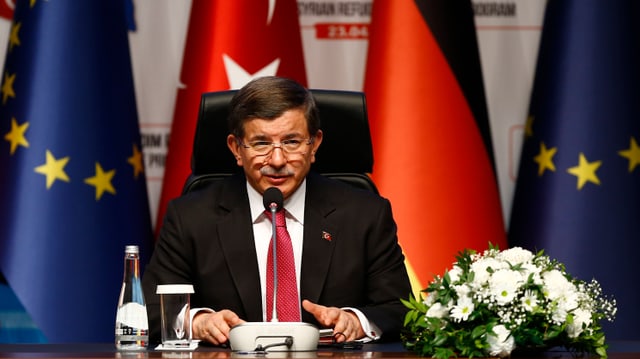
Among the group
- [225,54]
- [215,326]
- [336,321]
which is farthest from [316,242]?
[225,54]

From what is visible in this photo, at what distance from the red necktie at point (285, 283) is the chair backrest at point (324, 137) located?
0.39 meters

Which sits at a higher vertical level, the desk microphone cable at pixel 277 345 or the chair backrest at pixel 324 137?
the chair backrest at pixel 324 137

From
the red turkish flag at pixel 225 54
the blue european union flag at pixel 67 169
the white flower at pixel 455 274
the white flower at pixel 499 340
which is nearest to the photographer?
the white flower at pixel 499 340

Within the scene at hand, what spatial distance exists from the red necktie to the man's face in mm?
166

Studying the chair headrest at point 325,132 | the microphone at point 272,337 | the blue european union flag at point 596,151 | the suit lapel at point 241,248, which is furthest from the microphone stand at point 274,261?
the blue european union flag at point 596,151

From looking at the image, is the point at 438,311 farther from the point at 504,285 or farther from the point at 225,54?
the point at 225,54

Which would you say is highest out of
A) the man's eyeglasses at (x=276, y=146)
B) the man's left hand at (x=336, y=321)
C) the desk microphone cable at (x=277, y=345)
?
the man's eyeglasses at (x=276, y=146)

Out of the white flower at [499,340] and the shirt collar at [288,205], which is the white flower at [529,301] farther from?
the shirt collar at [288,205]

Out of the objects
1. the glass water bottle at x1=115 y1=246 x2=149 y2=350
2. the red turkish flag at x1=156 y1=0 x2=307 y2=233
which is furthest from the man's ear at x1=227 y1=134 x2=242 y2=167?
the red turkish flag at x1=156 y1=0 x2=307 y2=233

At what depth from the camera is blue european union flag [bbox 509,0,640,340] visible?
426cm

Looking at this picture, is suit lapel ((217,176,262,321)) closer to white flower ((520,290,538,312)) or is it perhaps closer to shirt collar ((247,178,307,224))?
shirt collar ((247,178,307,224))

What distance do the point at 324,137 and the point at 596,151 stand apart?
5.42 ft

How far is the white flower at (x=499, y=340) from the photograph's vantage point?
2.04 m

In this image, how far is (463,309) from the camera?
210cm
